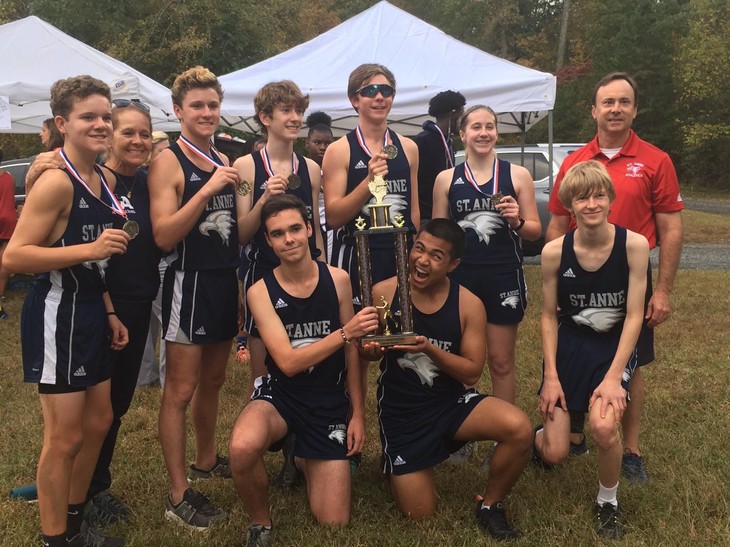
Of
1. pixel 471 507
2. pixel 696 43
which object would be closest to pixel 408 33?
pixel 471 507

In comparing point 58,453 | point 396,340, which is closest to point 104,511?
point 58,453

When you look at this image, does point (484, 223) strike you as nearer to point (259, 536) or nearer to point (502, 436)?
point (502, 436)

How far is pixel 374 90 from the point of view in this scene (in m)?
3.62

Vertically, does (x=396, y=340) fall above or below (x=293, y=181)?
below

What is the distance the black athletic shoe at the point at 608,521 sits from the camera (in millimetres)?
3094

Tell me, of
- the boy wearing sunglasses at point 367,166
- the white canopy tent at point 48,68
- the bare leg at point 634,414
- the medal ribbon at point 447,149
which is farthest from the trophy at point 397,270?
the white canopy tent at point 48,68

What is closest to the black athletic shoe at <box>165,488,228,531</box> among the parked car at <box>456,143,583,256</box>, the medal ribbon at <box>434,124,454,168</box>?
the medal ribbon at <box>434,124,454,168</box>

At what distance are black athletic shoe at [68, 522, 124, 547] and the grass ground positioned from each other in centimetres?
8

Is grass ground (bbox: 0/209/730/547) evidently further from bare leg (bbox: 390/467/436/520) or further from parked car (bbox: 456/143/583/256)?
parked car (bbox: 456/143/583/256)

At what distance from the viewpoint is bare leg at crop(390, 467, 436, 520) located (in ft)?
10.8

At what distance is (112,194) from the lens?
2.96 metres

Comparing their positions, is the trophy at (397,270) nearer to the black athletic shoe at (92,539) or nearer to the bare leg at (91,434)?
the bare leg at (91,434)

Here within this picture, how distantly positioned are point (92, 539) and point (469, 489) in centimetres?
197

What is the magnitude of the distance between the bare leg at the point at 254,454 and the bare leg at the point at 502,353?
145 centimetres
